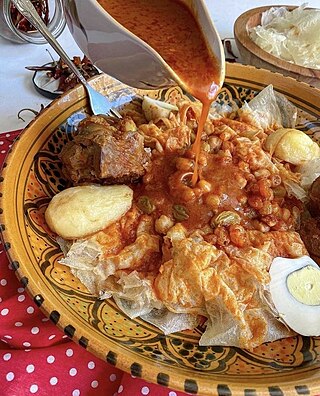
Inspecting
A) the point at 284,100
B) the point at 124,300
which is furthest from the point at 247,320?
the point at 284,100

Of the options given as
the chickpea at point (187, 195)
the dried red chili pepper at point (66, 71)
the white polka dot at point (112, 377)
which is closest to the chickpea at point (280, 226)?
the chickpea at point (187, 195)

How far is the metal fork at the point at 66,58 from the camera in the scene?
8.27 ft

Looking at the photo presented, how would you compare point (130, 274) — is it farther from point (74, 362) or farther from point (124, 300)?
point (74, 362)

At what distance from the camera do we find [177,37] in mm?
2098

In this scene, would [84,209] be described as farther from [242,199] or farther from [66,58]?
[66,58]

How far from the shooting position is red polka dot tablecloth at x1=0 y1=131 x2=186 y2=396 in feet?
6.11

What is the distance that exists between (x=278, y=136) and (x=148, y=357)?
1343 mm

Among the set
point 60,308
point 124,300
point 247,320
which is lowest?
point 247,320

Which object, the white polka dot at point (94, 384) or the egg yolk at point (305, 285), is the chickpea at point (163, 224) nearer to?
the egg yolk at point (305, 285)

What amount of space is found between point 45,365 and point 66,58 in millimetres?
1422

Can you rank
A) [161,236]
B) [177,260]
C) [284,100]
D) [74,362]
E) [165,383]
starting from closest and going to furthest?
[165,383] < [74,362] < [177,260] < [161,236] < [284,100]

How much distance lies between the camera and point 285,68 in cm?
292

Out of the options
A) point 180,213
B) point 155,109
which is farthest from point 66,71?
point 180,213

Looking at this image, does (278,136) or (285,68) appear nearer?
(278,136)
